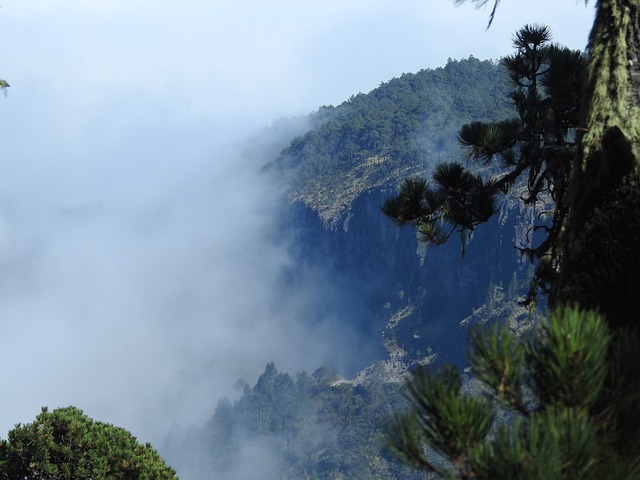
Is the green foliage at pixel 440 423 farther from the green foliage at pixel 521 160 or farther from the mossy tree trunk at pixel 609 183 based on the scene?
the green foliage at pixel 521 160

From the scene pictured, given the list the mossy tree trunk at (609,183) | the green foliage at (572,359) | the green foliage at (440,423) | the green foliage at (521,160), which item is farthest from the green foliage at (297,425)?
the green foliage at (572,359)

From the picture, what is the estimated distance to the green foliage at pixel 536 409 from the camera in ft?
10.6

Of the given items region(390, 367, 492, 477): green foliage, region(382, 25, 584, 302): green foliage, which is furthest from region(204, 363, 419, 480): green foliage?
region(390, 367, 492, 477): green foliage

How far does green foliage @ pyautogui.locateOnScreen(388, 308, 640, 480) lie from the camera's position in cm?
322

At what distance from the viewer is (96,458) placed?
47.3 feet

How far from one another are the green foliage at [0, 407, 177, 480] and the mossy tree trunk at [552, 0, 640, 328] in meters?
10.7

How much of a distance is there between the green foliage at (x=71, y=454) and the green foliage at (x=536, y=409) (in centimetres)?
1148

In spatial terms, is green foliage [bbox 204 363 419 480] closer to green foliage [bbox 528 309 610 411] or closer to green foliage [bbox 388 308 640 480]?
green foliage [bbox 388 308 640 480]

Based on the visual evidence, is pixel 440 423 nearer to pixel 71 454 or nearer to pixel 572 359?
pixel 572 359

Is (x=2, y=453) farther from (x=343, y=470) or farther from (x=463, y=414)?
(x=343, y=470)

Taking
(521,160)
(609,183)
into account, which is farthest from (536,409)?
(521,160)

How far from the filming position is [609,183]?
4711 mm

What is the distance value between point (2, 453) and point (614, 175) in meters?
12.4

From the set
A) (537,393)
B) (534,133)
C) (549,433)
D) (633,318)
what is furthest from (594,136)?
(534,133)
